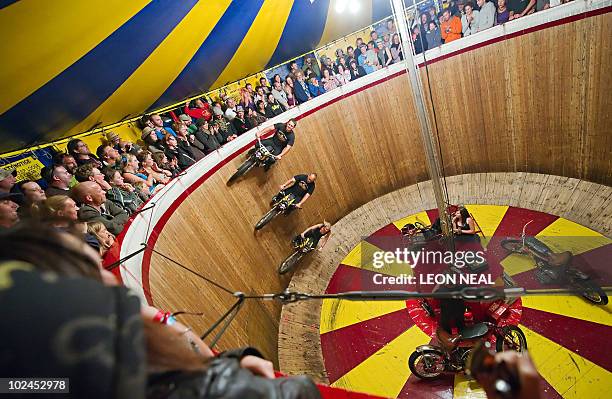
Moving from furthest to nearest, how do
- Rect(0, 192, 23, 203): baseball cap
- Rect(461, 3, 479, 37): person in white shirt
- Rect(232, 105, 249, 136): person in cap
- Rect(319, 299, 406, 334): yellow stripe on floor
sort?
Rect(461, 3, 479, 37): person in white shirt
Rect(232, 105, 249, 136): person in cap
Rect(319, 299, 406, 334): yellow stripe on floor
Rect(0, 192, 23, 203): baseball cap

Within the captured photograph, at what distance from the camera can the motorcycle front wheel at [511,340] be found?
334 centimetres

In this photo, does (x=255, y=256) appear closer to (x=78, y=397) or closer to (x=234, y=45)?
(x=234, y=45)

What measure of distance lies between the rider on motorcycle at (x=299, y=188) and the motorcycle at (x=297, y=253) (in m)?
0.53

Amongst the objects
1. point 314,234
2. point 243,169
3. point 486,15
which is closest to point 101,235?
point 243,169

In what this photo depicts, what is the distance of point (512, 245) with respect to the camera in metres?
4.45

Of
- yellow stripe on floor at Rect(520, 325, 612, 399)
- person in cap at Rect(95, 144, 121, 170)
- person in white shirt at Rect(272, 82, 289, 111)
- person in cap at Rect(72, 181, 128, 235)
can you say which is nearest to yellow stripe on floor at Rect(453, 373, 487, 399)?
yellow stripe on floor at Rect(520, 325, 612, 399)

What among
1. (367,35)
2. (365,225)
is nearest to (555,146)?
(365,225)

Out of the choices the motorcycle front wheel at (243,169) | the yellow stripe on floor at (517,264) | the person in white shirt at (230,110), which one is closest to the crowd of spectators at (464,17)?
the person in white shirt at (230,110)

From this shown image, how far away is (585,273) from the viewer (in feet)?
12.6

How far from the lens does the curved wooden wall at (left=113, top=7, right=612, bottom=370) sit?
3721 mm

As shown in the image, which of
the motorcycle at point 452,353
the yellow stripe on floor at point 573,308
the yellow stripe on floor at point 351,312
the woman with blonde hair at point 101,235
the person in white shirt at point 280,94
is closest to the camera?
the woman with blonde hair at point 101,235

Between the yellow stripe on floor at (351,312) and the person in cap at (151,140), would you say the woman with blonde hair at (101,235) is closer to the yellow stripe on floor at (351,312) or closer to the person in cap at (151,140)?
the person in cap at (151,140)

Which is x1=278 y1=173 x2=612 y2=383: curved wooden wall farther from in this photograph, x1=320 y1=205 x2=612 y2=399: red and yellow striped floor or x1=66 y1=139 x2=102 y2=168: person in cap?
x1=66 y1=139 x2=102 y2=168: person in cap

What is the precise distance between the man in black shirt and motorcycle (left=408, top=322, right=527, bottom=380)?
2.62m
